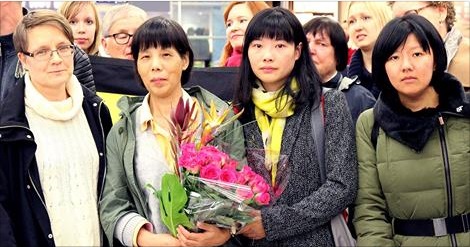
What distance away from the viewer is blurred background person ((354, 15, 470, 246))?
2.54 meters

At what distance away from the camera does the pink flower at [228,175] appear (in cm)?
234

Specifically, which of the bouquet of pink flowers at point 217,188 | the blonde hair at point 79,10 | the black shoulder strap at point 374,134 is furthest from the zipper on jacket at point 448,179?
the blonde hair at point 79,10

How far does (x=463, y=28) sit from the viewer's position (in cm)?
564

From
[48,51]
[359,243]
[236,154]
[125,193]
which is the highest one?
[48,51]

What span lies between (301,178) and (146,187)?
2.06 feet

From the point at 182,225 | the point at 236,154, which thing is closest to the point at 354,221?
the point at 236,154

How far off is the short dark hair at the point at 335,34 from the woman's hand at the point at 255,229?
1.38 meters

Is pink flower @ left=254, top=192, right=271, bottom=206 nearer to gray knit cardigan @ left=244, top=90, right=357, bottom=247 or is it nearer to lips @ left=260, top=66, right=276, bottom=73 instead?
gray knit cardigan @ left=244, top=90, right=357, bottom=247

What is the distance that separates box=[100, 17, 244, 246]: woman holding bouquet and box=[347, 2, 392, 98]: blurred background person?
1369mm

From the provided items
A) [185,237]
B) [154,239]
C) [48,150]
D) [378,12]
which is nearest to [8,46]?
[48,150]

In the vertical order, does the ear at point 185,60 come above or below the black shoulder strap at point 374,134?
above

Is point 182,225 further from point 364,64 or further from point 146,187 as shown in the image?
point 364,64

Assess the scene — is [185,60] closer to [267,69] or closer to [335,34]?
[267,69]

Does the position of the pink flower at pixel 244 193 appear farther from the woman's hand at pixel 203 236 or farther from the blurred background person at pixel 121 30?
the blurred background person at pixel 121 30
